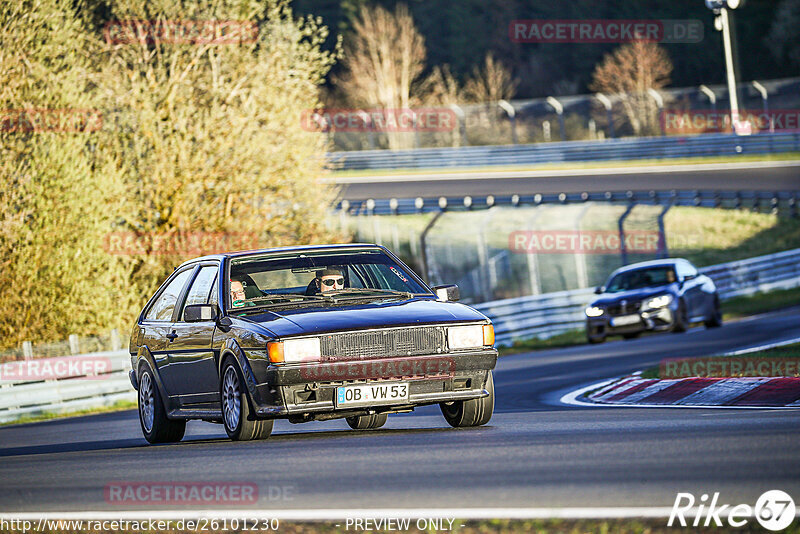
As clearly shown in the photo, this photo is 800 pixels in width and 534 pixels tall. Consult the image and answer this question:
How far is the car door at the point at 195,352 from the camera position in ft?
33.0

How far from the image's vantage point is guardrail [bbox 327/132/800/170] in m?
47.3

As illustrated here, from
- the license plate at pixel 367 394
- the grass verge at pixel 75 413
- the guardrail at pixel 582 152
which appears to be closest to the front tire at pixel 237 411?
the license plate at pixel 367 394

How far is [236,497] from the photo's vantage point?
22.9 ft

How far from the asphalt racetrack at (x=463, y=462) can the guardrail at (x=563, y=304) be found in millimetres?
14006

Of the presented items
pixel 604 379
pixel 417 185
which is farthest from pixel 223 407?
pixel 417 185

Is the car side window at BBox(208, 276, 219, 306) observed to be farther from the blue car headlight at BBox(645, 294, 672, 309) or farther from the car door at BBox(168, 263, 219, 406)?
the blue car headlight at BBox(645, 294, 672, 309)

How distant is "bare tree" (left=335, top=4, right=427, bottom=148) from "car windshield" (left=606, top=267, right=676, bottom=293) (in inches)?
2138

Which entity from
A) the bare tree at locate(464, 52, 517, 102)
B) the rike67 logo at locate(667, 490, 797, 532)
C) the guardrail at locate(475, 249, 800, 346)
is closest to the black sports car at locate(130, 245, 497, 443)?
the rike67 logo at locate(667, 490, 797, 532)

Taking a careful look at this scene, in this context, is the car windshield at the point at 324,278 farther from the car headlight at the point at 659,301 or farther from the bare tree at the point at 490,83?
the bare tree at the point at 490,83

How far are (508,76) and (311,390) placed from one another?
73.3m

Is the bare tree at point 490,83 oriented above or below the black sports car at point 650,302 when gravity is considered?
above

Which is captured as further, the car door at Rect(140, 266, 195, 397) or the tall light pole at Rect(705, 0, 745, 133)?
the tall light pole at Rect(705, 0, 745, 133)

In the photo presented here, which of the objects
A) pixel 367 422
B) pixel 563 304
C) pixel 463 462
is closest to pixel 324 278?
pixel 367 422

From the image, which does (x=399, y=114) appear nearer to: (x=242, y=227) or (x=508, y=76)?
(x=508, y=76)
